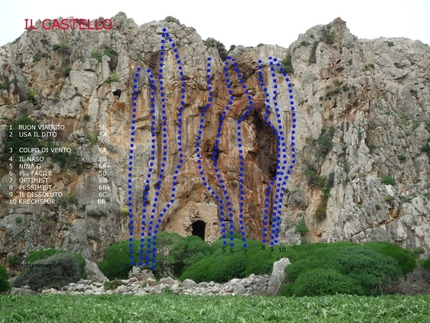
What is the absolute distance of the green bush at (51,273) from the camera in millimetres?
30078

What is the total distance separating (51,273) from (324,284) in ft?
57.8

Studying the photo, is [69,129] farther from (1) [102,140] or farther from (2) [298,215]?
(2) [298,215]

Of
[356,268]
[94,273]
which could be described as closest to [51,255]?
[94,273]

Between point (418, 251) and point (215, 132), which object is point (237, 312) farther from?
point (215, 132)

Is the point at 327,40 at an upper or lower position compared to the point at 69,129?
upper

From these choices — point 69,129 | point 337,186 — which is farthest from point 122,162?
point 337,186

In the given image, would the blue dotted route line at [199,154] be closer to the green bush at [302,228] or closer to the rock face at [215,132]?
the rock face at [215,132]

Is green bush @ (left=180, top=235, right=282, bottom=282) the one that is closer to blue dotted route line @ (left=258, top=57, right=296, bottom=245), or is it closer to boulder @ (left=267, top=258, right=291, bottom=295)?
boulder @ (left=267, top=258, right=291, bottom=295)

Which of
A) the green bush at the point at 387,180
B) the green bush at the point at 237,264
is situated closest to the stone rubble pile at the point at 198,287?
the green bush at the point at 237,264

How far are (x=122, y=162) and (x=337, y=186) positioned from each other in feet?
69.6

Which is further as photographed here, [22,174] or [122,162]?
[122,162]

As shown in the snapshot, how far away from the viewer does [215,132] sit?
5525 cm

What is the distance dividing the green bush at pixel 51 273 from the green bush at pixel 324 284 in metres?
15.1

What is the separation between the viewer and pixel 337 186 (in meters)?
47.5
